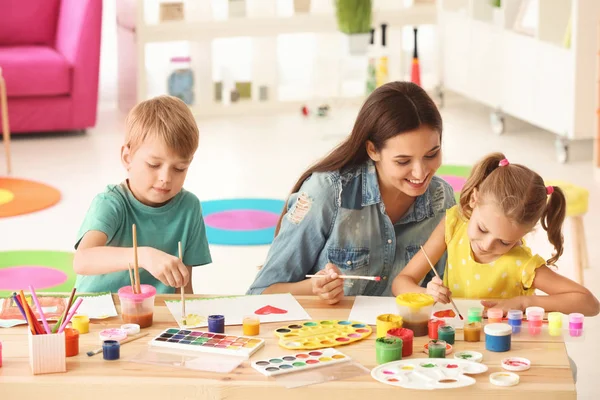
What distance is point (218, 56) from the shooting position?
7.57 m

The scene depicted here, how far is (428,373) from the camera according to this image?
72.2 inches

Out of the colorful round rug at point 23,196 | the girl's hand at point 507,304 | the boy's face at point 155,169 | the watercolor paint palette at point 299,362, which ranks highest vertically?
the boy's face at point 155,169

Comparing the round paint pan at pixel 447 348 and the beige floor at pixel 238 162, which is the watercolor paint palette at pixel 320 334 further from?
the beige floor at pixel 238 162

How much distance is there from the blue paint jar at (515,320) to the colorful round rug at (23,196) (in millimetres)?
3258

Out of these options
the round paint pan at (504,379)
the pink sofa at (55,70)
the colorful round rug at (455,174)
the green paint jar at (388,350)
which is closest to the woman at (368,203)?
the green paint jar at (388,350)

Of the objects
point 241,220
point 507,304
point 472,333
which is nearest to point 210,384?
point 472,333

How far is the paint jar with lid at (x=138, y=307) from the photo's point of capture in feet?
6.81

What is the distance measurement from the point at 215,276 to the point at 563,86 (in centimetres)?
255

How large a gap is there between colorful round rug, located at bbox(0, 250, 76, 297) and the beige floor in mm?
120

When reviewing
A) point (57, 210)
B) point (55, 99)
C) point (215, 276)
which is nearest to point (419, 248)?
point (215, 276)

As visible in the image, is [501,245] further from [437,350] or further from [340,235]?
[437,350]

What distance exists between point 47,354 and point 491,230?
101cm

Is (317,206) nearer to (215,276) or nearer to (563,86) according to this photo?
(215,276)

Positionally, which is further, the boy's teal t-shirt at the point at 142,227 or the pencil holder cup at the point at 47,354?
the boy's teal t-shirt at the point at 142,227
